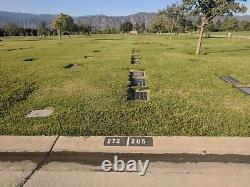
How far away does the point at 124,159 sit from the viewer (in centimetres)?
569

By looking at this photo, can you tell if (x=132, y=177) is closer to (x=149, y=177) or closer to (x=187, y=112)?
(x=149, y=177)

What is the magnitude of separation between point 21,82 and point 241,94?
7.85 meters

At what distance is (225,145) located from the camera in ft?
20.5

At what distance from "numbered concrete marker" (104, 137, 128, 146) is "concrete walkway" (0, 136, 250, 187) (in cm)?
13

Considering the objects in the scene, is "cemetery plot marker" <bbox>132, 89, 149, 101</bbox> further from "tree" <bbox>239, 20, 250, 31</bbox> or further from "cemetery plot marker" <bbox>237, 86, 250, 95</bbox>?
"tree" <bbox>239, 20, 250, 31</bbox>

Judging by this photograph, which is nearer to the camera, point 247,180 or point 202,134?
point 247,180

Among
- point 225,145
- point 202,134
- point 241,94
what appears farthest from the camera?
point 241,94

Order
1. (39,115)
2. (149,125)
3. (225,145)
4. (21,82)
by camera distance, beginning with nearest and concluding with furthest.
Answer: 1. (225,145)
2. (149,125)
3. (39,115)
4. (21,82)

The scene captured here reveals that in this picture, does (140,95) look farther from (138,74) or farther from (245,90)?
(138,74)

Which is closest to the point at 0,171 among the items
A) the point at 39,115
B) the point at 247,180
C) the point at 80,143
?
the point at 80,143

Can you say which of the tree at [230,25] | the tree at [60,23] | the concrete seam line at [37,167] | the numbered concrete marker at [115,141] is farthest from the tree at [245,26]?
the concrete seam line at [37,167]

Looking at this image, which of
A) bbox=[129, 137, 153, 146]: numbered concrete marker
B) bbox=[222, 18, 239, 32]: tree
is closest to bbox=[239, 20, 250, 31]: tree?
bbox=[222, 18, 239, 32]: tree

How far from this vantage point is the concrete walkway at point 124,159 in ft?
16.5

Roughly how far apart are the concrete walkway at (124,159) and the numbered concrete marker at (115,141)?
13cm
